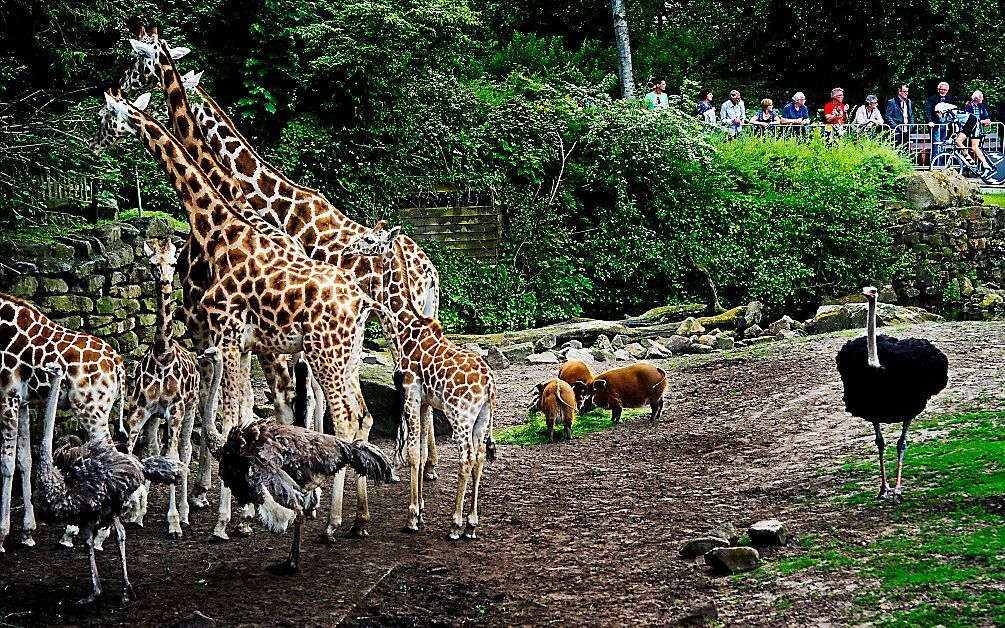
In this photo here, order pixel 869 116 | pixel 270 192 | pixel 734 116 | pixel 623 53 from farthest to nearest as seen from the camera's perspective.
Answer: pixel 623 53
pixel 869 116
pixel 734 116
pixel 270 192

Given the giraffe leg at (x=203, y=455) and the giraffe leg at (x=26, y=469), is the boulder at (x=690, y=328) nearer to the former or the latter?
the giraffe leg at (x=203, y=455)

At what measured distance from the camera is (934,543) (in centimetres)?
733

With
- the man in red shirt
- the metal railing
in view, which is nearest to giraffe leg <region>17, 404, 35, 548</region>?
the metal railing

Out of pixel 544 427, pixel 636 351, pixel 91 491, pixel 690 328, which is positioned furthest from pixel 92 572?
pixel 690 328

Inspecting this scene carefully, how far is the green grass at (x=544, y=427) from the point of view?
1276cm

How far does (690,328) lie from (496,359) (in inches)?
161

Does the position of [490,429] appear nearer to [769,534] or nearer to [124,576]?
[769,534]

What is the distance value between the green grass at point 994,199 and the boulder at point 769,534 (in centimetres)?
1970

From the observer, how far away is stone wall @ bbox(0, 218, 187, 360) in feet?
35.2

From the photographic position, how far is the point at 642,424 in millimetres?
13188

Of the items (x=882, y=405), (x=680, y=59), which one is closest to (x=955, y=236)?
(x=680, y=59)

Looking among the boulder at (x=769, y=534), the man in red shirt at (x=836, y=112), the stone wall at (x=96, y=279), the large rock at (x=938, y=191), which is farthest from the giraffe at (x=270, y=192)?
the man in red shirt at (x=836, y=112)

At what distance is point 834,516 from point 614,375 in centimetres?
492

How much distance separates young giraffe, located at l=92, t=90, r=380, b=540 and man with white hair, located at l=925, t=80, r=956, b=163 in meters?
22.6
